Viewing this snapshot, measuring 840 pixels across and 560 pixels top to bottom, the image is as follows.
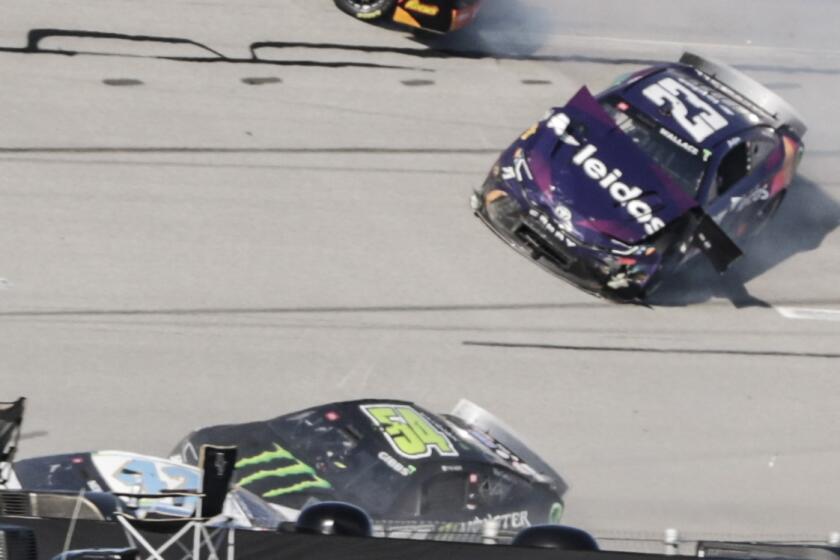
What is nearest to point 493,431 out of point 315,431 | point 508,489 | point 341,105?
point 508,489

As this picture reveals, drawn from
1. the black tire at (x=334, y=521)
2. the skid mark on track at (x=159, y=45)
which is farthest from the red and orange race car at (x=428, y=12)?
the black tire at (x=334, y=521)

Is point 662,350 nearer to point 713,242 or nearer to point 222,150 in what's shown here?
point 713,242

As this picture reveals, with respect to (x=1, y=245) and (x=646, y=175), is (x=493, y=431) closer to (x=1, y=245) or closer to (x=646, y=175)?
(x=646, y=175)

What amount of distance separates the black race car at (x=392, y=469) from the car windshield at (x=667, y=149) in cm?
369

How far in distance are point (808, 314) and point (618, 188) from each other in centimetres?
213

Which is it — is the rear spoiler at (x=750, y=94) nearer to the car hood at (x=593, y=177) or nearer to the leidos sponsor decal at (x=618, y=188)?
the car hood at (x=593, y=177)

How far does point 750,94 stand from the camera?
13.3 metres

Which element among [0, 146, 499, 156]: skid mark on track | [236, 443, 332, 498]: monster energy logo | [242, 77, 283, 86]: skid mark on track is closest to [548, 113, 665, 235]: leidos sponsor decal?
[0, 146, 499, 156]: skid mark on track

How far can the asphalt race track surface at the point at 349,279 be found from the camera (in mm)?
10281

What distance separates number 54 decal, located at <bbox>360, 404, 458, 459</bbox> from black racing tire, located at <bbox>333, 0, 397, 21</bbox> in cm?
679

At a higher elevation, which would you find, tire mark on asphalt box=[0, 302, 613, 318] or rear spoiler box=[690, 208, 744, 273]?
rear spoiler box=[690, 208, 744, 273]

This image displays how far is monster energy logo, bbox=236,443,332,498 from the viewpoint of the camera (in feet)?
28.2

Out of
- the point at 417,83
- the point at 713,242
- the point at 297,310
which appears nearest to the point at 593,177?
the point at 713,242

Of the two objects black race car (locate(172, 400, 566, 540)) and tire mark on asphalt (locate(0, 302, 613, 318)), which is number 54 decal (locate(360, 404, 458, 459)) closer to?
black race car (locate(172, 400, 566, 540))
